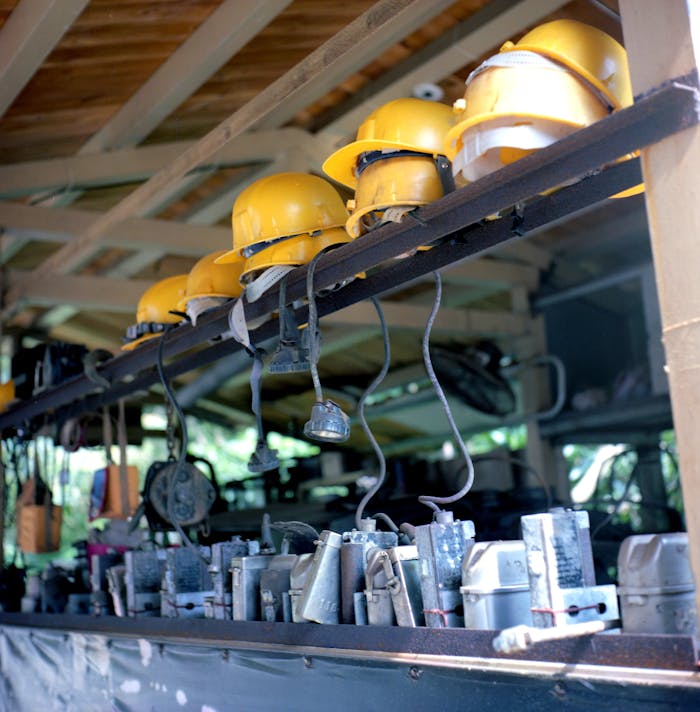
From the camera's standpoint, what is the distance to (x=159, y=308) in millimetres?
3695

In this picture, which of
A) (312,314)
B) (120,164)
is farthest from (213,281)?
(120,164)

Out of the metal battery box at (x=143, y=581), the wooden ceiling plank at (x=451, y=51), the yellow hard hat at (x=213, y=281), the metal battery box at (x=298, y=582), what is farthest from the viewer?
the wooden ceiling plank at (x=451, y=51)

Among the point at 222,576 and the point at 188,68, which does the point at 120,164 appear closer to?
the point at 188,68

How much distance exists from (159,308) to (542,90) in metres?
2.03

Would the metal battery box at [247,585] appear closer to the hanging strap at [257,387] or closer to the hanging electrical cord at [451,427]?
the hanging strap at [257,387]

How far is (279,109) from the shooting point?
17.0ft

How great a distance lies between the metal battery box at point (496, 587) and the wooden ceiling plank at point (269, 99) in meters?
1.41

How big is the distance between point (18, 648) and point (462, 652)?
105 inches

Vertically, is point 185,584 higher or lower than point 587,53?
lower

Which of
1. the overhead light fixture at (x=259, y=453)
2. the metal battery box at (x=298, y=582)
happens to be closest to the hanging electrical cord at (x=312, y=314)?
the overhead light fixture at (x=259, y=453)

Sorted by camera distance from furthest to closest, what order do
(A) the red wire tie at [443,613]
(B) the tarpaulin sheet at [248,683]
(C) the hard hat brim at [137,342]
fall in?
(C) the hard hat brim at [137,342], (A) the red wire tie at [443,613], (B) the tarpaulin sheet at [248,683]

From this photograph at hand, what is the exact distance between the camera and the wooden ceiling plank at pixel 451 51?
13.6 feet

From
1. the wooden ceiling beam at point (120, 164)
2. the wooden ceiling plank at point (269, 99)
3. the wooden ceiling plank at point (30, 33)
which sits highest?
the wooden ceiling beam at point (120, 164)

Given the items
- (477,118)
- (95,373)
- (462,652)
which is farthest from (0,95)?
(462,652)
